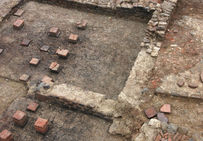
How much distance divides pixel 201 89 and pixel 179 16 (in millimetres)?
2423

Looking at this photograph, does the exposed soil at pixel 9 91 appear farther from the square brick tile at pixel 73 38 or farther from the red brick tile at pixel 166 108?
the red brick tile at pixel 166 108

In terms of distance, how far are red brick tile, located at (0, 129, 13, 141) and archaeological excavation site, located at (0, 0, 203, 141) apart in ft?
0.06

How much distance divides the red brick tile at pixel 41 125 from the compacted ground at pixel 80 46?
3.43 ft

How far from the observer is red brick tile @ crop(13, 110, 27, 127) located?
4.58 meters

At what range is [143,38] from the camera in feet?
19.8

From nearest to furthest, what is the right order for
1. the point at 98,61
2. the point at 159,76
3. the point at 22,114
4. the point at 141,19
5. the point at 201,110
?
the point at 201,110
the point at 22,114
the point at 159,76
the point at 98,61
the point at 141,19

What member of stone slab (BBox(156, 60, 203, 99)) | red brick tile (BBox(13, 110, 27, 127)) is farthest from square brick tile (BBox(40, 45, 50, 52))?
stone slab (BBox(156, 60, 203, 99))

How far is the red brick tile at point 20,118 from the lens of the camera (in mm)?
4582

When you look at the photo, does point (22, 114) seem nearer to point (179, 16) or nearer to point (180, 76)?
point (180, 76)

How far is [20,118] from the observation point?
4566mm

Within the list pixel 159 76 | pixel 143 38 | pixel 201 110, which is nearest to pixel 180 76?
pixel 159 76

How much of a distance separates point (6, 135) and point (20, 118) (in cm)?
36

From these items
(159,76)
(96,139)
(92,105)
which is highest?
(159,76)

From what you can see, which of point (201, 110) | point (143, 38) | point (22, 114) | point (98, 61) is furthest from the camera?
point (143, 38)
